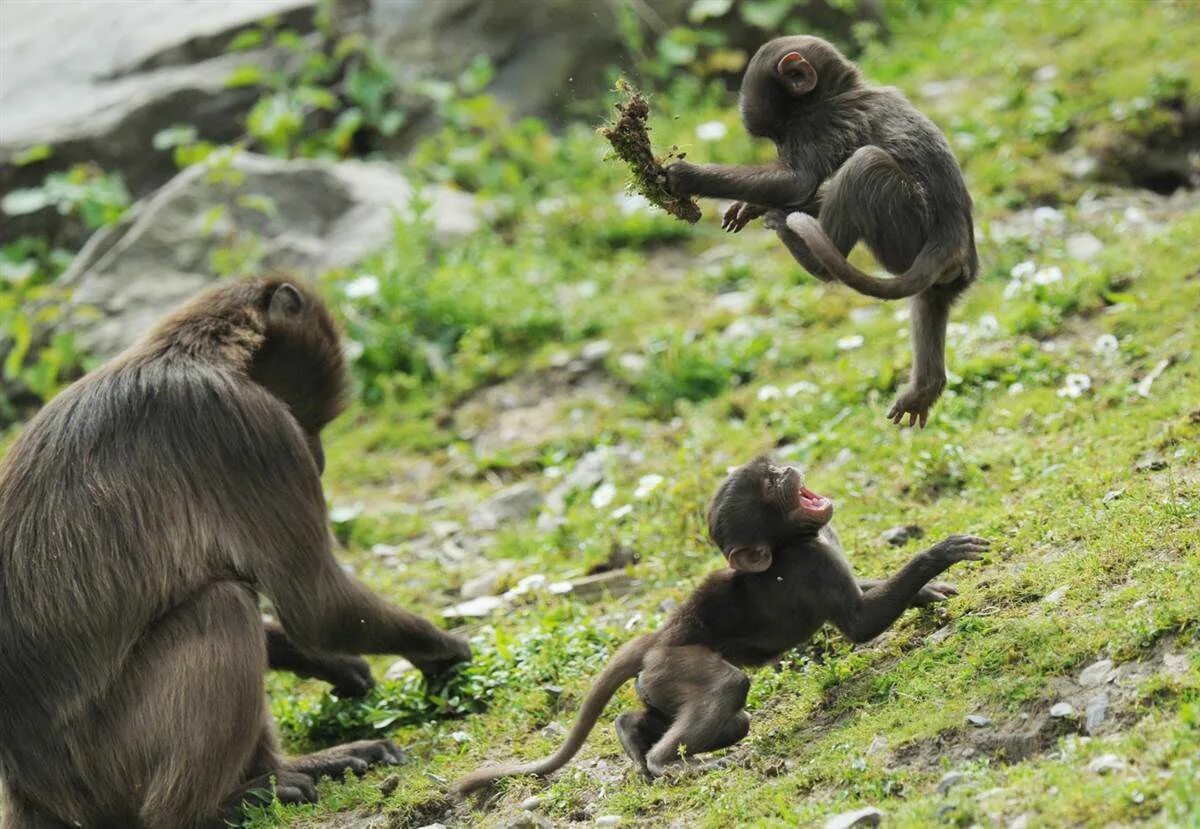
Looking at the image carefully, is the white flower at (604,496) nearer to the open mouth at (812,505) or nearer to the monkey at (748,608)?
the monkey at (748,608)

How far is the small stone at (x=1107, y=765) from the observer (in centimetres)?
402

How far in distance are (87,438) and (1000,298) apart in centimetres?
519

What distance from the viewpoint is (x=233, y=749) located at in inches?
221

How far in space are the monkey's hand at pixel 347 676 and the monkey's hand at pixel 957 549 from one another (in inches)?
109

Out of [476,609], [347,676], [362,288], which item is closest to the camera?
[347,676]

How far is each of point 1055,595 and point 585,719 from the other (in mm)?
1730

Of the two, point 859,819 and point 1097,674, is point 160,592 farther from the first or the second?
point 1097,674

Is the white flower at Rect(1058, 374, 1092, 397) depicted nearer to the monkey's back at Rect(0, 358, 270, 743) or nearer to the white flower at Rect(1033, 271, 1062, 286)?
the white flower at Rect(1033, 271, 1062, 286)

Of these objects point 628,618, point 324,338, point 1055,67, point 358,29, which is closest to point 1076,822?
point 628,618

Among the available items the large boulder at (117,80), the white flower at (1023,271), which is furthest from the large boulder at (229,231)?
the white flower at (1023,271)

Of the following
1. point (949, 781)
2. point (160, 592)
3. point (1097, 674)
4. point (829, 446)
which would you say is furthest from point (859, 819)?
point (829, 446)

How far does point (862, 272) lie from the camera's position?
4914 millimetres

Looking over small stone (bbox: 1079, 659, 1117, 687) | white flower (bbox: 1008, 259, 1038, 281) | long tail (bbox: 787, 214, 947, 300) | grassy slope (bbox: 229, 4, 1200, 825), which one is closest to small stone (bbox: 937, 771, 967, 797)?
grassy slope (bbox: 229, 4, 1200, 825)

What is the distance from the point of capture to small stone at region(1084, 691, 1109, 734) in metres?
4.41
